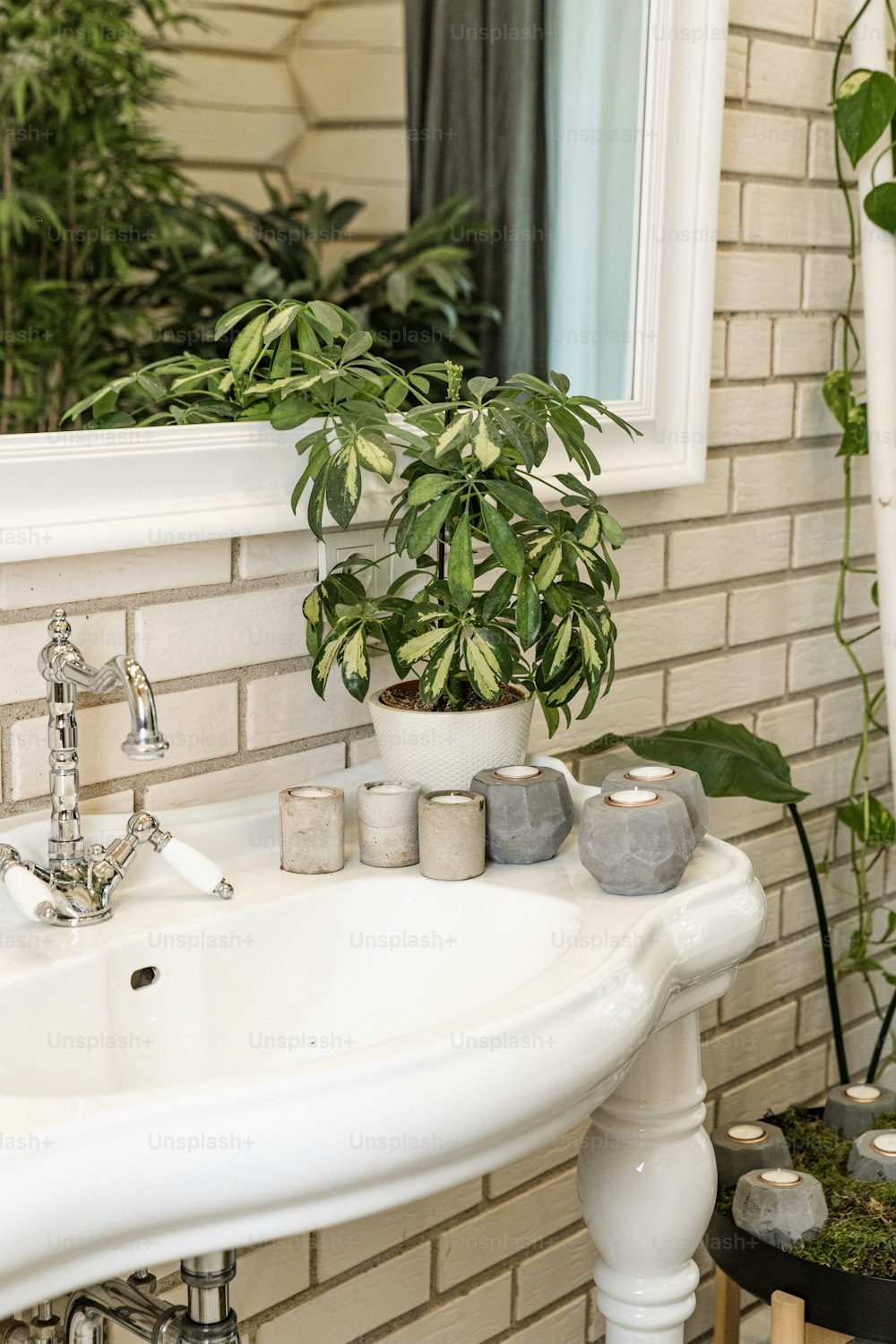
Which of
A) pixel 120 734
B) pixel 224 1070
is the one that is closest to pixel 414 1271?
pixel 224 1070

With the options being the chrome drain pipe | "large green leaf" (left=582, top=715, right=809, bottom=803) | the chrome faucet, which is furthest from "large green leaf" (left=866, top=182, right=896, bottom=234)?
the chrome drain pipe

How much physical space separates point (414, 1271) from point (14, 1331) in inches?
22.0

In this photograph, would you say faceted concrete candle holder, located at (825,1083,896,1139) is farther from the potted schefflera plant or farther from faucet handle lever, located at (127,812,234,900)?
faucet handle lever, located at (127,812,234,900)

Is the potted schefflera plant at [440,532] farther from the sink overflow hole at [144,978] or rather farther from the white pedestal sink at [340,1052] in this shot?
the sink overflow hole at [144,978]

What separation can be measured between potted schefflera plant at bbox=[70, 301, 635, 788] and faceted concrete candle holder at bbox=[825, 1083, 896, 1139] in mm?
797

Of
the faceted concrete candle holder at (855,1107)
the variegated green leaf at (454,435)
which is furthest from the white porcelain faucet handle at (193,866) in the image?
the faceted concrete candle holder at (855,1107)

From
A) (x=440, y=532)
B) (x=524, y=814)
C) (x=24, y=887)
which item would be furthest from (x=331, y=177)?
(x=24, y=887)

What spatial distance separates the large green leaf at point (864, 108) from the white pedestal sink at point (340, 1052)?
0.95 meters

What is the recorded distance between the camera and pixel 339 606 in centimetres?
119

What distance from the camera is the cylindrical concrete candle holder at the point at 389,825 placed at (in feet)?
3.71

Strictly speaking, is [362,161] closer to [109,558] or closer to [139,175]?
[139,175]

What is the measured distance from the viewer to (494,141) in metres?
1.65

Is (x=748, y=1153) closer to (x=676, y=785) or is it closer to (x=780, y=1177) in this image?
(x=780, y=1177)

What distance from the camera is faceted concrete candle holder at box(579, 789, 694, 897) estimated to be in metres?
1.03
